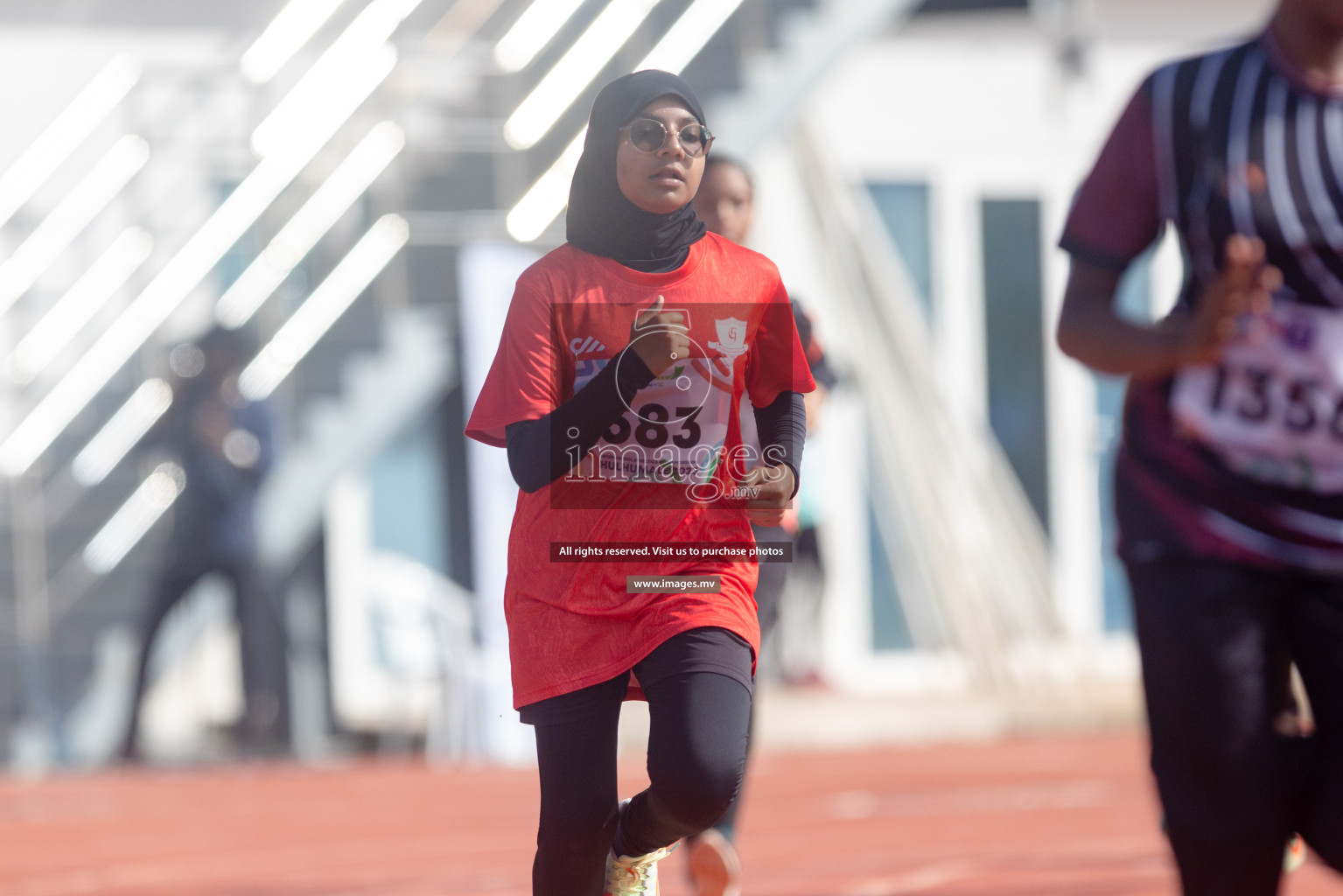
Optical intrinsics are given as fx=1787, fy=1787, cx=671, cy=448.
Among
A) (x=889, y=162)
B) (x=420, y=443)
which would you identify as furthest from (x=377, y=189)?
(x=889, y=162)

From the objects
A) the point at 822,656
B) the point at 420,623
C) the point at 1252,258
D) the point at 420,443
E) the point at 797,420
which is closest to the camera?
the point at 797,420

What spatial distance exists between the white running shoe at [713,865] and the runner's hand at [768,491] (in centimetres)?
158

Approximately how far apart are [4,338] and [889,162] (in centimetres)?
615

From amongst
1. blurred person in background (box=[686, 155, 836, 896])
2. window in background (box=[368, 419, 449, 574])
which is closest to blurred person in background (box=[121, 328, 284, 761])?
window in background (box=[368, 419, 449, 574])

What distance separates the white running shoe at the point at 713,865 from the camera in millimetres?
3140

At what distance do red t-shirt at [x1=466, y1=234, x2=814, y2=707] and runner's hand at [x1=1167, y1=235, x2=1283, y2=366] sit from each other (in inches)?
23.3

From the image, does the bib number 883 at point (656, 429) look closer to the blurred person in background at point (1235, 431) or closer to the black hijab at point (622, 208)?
the black hijab at point (622, 208)

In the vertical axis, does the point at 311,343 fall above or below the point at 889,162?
below

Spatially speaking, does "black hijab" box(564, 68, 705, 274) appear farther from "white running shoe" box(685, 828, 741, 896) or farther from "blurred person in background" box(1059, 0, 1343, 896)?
"white running shoe" box(685, 828, 741, 896)

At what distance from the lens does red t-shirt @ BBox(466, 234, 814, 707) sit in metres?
1.55

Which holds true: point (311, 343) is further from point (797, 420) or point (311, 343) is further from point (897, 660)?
point (797, 420)

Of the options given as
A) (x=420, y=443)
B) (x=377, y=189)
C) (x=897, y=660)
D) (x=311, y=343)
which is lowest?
(x=897, y=660)

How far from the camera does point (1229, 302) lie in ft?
6.46

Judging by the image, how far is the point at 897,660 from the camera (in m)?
12.7
